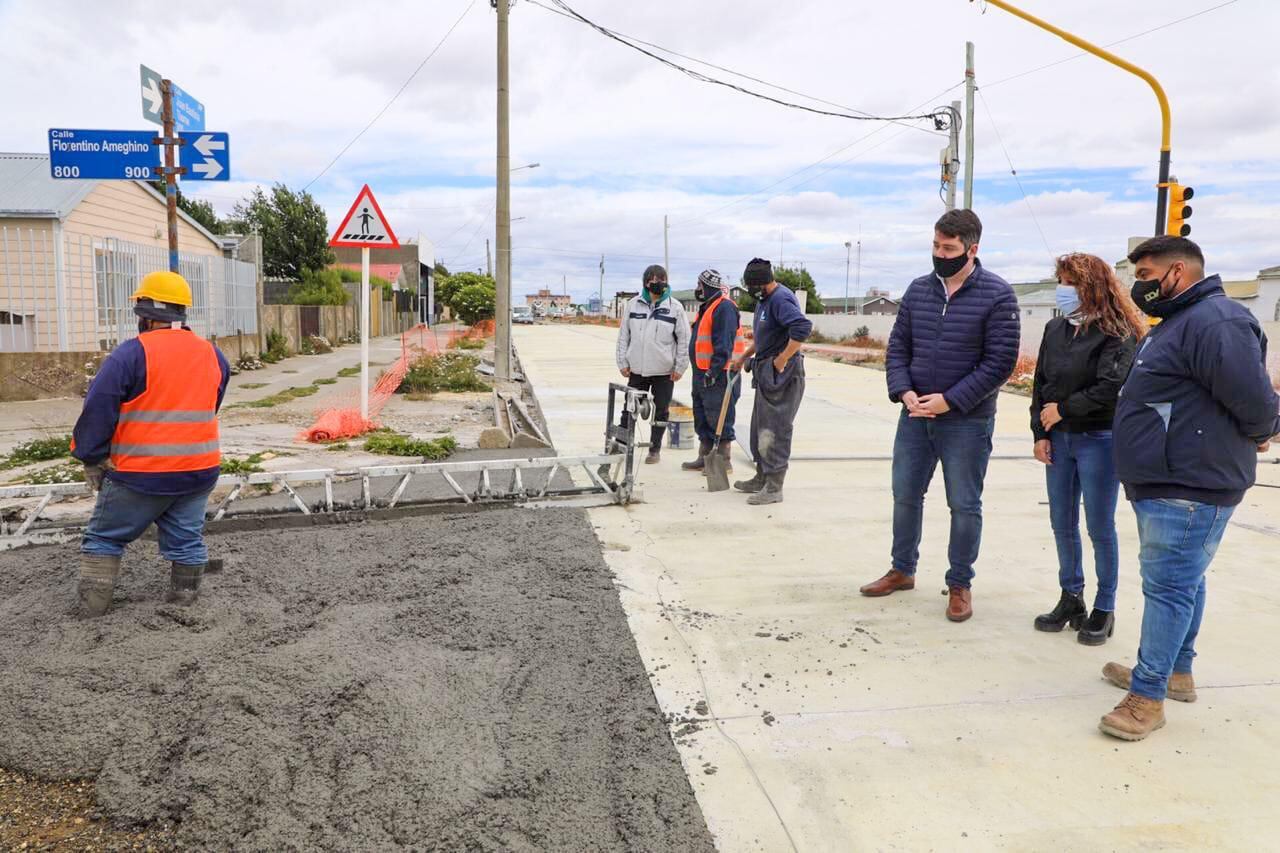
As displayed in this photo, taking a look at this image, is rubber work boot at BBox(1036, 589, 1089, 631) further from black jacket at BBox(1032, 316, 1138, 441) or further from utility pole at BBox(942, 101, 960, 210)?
utility pole at BBox(942, 101, 960, 210)

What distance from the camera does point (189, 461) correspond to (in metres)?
4.52

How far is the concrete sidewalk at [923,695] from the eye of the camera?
295 centimetres

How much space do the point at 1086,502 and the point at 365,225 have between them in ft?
27.9

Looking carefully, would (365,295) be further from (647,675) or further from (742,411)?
(647,675)

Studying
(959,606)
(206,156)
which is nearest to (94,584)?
(959,606)

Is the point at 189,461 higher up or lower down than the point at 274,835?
higher up

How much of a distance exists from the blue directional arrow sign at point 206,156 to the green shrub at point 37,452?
127 inches

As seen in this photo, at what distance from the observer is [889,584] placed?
5070mm

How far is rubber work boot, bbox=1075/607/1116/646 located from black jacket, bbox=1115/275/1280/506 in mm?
1140

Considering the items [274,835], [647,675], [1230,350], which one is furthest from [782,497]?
[274,835]

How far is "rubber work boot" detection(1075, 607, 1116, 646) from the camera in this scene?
437cm

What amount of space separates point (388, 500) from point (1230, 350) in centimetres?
535

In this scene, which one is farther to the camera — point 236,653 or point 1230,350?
point 236,653

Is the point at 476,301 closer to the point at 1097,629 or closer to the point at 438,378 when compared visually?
the point at 438,378
